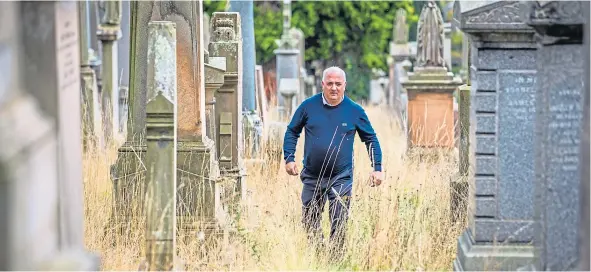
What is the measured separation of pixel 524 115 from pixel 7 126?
3964 millimetres

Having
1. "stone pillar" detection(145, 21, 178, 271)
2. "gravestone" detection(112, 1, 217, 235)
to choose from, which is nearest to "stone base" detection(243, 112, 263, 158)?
"gravestone" detection(112, 1, 217, 235)

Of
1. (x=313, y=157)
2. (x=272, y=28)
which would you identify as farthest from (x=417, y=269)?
(x=272, y=28)

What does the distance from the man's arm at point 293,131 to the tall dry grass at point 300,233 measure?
52cm

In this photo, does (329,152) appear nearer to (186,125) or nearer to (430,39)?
(186,125)

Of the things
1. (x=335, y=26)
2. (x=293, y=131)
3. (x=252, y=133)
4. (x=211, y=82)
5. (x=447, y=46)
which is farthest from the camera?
(x=335, y=26)

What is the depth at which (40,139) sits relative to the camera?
4898 mm

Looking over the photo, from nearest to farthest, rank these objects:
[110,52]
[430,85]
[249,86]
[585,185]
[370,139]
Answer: [585,185]
[370,139]
[249,86]
[430,85]
[110,52]

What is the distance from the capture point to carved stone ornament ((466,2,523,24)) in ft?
24.5

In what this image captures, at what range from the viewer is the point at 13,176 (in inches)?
173

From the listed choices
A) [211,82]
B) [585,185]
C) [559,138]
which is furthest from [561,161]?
[211,82]

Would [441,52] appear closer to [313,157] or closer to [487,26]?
[313,157]

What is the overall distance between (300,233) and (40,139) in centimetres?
419

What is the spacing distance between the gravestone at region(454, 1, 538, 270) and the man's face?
140 cm

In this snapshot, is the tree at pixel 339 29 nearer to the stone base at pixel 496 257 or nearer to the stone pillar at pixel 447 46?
the stone pillar at pixel 447 46
